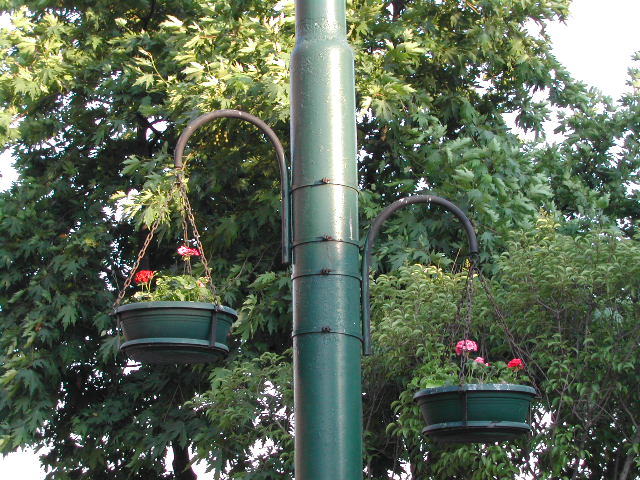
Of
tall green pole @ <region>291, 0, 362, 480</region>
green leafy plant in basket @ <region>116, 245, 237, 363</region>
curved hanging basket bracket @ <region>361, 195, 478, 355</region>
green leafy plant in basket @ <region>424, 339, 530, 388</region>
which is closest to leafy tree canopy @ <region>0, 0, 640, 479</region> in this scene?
green leafy plant in basket @ <region>424, 339, 530, 388</region>

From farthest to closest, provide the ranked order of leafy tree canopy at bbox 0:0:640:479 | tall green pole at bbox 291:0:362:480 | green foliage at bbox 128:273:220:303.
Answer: leafy tree canopy at bbox 0:0:640:479 < green foliage at bbox 128:273:220:303 < tall green pole at bbox 291:0:362:480

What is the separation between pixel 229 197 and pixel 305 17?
29.1 feet

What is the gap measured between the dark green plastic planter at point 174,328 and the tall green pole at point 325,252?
73 centimetres

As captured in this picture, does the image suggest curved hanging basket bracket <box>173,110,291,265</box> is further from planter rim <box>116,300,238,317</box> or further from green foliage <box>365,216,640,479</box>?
green foliage <box>365,216,640,479</box>

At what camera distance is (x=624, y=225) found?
12188 mm

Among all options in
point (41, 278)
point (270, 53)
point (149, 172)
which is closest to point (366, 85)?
point (270, 53)

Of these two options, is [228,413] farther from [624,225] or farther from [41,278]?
[624,225]

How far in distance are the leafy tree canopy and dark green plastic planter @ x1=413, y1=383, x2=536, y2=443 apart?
415 centimetres

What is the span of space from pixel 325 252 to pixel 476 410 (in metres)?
1.19

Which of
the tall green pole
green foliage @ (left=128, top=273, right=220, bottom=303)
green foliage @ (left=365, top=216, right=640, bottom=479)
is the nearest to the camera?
the tall green pole

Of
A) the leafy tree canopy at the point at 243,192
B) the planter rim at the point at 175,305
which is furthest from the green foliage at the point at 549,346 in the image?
the planter rim at the point at 175,305

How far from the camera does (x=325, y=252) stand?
3045 millimetres

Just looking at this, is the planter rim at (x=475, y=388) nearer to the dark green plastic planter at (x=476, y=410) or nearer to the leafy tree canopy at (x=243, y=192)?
the dark green plastic planter at (x=476, y=410)

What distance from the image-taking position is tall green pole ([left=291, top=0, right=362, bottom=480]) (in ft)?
9.49
